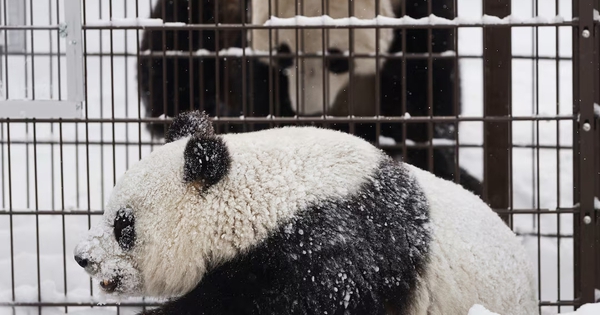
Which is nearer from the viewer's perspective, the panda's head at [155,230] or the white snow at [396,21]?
the panda's head at [155,230]

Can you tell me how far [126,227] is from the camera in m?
2.53

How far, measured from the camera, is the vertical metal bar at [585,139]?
3.46 meters

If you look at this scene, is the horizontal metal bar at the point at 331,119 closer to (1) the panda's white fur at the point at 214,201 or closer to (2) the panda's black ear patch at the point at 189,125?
(2) the panda's black ear patch at the point at 189,125

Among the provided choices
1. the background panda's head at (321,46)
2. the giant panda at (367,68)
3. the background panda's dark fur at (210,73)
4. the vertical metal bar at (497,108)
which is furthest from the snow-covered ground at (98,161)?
the background panda's head at (321,46)

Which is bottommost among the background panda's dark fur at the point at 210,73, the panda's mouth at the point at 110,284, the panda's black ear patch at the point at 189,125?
the panda's mouth at the point at 110,284

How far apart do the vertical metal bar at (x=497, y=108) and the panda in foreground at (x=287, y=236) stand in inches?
47.0

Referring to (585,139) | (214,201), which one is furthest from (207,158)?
(585,139)

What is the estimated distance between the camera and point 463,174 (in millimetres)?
4824

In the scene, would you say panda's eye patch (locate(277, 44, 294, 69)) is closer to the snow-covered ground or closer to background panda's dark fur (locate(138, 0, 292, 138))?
background panda's dark fur (locate(138, 0, 292, 138))

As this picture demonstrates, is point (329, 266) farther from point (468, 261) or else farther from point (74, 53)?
point (74, 53)

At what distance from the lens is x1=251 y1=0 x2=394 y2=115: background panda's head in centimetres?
401

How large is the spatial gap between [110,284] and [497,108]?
188 centimetres

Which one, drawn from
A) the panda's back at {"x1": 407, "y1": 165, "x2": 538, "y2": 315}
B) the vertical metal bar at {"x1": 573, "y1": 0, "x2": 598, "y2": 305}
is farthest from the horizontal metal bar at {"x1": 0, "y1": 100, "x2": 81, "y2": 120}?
the vertical metal bar at {"x1": 573, "y1": 0, "x2": 598, "y2": 305}

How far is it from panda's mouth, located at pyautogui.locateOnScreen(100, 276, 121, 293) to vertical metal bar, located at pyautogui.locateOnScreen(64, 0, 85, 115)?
3.32 ft
